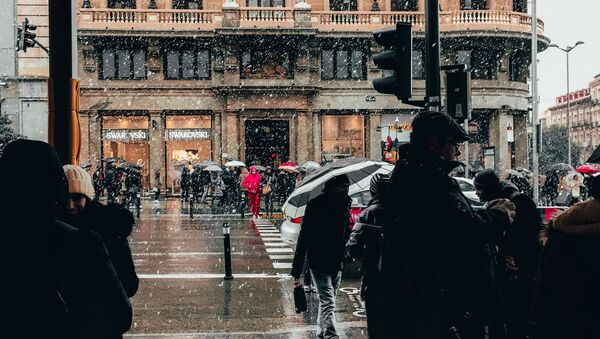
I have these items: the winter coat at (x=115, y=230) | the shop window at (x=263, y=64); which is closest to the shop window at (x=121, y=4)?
the shop window at (x=263, y=64)

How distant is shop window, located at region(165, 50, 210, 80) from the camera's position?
3891cm

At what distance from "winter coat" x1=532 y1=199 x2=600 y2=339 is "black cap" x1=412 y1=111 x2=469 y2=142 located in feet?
2.21

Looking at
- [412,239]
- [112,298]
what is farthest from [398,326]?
[112,298]

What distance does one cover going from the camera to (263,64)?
38719 mm

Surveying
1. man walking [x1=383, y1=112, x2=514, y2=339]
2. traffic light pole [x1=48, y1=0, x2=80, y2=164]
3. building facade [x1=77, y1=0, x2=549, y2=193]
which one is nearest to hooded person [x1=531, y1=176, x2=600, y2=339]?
man walking [x1=383, y1=112, x2=514, y2=339]

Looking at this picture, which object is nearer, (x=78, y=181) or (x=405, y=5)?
(x=78, y=181)

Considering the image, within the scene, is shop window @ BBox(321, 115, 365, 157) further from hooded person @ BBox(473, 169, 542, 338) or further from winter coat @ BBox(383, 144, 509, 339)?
winter coat @ BBox(383, 144, 509, 339)

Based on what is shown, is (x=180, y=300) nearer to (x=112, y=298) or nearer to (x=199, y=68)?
(x=112, y=298)

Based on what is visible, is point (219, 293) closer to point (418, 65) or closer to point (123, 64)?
point (123, 64)

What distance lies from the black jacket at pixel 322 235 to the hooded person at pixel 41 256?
191 inches

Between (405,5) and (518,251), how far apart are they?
35385 millimetres

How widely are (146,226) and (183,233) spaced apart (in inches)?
106

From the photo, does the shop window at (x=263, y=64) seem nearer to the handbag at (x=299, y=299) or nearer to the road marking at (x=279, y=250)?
the road marking at (x=279, y=250)

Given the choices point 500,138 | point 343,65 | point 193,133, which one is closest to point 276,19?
point 343,65
